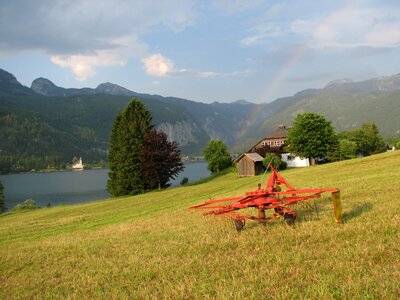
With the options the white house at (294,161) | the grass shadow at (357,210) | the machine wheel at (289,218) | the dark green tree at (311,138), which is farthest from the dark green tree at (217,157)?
the machine wheel at (289,218)

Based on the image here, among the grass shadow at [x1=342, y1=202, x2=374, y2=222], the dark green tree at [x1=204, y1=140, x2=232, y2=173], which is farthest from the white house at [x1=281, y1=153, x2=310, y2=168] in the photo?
the grass shadow at [x1=342, y1=202, x2=374, y2=222]

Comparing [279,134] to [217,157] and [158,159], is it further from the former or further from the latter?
[158,159]

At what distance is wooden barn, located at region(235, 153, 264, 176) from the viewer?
3282 inches

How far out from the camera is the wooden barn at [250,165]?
83375mm

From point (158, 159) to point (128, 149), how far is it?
838 cm

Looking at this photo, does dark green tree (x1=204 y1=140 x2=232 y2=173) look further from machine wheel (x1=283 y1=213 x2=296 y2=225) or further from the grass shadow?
machine wheel (x1=283 y1=213 x2=296 y2=225)

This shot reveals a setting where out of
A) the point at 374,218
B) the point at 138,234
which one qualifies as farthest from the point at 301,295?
the point at 138,234

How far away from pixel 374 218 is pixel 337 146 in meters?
73.5

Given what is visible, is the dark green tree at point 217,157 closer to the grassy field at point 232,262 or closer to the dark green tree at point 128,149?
the dark green tree at point 128,149

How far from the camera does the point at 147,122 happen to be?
2940 inches

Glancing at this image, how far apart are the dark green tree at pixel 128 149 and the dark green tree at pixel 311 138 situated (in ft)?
101

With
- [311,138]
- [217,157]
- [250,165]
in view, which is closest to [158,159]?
[250,165]

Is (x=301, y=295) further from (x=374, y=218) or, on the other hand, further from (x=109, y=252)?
(x=109, y=252)

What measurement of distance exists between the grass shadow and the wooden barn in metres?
65.7
